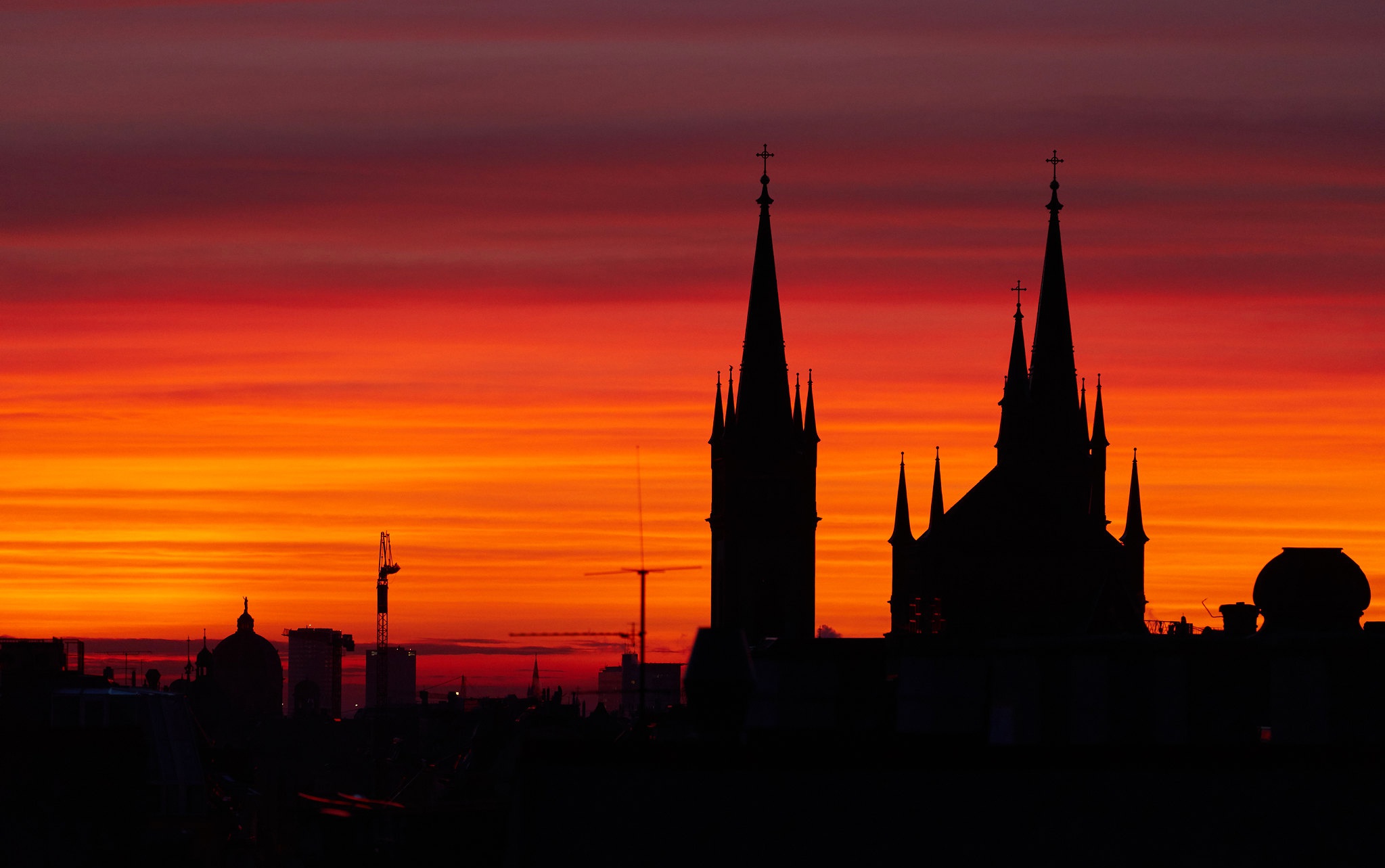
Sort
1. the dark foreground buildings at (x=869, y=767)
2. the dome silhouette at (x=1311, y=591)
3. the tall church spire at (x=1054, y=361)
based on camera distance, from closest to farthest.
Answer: the dark foreground buildings at (x=869, y=767), the dome silhouette at (x=1311, y=591), the tall church spire at (x=1054, y=361)

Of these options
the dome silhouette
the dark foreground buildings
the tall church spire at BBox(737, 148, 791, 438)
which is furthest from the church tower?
the dome silhouette

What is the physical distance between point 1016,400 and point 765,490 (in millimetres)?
16308

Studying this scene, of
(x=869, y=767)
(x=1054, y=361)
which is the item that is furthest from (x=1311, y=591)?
(x=1054, y=361)

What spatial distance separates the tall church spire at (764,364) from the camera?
16688 cm

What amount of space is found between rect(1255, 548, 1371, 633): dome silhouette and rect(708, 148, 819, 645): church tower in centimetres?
9129

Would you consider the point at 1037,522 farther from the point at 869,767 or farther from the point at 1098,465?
the point at 869,767

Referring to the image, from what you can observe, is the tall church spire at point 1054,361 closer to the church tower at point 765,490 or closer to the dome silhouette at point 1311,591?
the church tower at point 765,490

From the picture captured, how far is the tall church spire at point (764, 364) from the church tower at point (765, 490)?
0.04m

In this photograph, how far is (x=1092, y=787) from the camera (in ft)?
111

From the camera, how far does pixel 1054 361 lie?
527ft

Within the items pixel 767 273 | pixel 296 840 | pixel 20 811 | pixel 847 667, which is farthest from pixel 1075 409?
pixel 20 811

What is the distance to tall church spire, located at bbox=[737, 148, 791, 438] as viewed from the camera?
547 ft

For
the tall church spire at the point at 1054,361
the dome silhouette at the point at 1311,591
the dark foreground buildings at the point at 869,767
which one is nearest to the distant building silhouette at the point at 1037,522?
the tall church spire at the point at 1054,361

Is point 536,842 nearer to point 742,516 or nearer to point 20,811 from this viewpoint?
point 20,811
